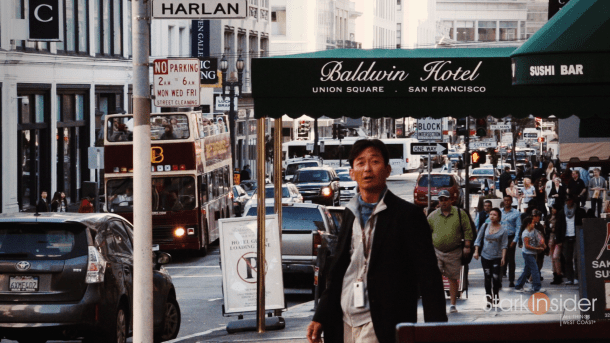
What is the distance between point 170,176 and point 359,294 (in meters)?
21.5

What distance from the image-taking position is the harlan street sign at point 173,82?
1115 cm

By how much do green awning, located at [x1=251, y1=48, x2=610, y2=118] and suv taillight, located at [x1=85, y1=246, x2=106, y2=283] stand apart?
7.68ft

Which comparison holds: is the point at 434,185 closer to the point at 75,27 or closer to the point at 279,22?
the point at 75,27

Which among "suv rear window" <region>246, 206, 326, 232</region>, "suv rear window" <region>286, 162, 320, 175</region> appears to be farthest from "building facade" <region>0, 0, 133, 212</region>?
"suv rear window" <region>246, 206, 326, 232</region>

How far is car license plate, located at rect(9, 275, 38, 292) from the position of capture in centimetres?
1092

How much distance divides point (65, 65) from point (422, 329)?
37.0m

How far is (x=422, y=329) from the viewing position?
3.98 meters

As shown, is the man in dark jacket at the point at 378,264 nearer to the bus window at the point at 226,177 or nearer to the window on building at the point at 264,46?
the bus window at the point at 226,177

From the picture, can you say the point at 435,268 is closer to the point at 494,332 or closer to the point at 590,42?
the point at 494,332

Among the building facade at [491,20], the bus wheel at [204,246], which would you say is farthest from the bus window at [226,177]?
the building facade at [491,20]

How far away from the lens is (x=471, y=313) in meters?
14.4

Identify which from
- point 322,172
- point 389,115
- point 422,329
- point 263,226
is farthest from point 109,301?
point 322,172

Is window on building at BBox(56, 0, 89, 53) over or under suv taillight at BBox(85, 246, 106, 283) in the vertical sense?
over

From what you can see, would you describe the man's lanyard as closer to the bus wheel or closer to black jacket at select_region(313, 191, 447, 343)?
black jacket at select_region(313, 191, 447, 343)
